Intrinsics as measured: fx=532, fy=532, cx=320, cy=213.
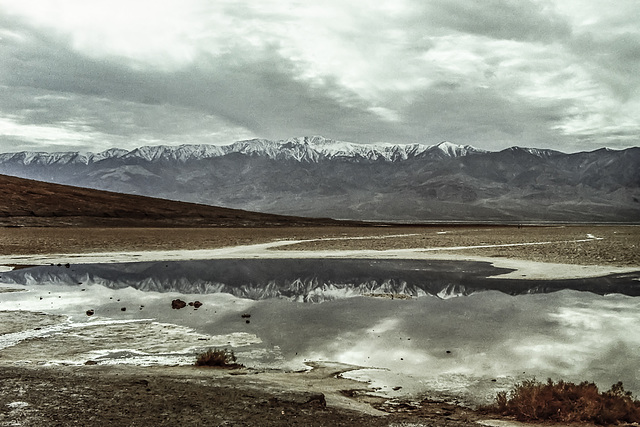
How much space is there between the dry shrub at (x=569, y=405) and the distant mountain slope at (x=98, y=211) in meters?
81.1

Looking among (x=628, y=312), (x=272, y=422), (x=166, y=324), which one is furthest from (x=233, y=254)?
(x=272, y=422)

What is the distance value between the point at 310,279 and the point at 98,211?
82.4 metres

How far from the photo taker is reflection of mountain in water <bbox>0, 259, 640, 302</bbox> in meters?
20.4

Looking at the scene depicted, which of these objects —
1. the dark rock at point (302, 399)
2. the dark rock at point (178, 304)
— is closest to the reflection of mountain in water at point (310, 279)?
the dark rock at point (178, 304)

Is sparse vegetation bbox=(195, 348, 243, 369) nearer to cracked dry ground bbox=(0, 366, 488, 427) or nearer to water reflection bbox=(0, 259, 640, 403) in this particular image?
water reflection bbox=(0, 259, 640, 403)

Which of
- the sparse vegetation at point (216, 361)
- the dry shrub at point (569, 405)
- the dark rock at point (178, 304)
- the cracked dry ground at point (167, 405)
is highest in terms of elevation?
the dry shrub at point (569, 405)

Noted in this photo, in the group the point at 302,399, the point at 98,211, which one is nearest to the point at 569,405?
the point at 302,399

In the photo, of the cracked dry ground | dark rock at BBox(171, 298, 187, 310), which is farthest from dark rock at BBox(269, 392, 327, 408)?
dark rock at BBox(171, 298, 187, 310)

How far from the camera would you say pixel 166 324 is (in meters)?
14.1

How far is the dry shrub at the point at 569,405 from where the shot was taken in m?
7.19

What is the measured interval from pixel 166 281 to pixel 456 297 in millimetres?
12611

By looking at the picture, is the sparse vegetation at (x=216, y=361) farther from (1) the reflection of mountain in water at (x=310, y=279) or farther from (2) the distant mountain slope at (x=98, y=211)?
(2) the distant mountain slope at (x=98, y=211)

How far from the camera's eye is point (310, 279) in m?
24.3

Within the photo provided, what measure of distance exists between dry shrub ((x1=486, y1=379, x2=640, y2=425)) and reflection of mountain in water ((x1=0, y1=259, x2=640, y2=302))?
36.5 ft
